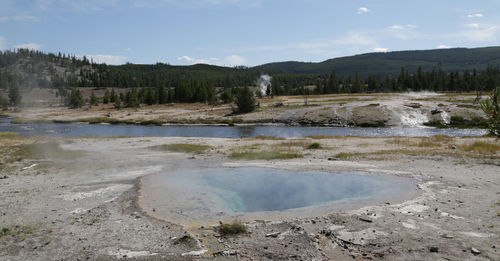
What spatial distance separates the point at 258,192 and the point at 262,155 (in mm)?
11539

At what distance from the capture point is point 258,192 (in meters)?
18.1

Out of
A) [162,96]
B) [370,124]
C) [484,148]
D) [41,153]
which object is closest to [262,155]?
[484,148]

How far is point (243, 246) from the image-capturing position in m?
11.2

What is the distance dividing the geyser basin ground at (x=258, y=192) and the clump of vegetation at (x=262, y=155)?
5033 millimetres

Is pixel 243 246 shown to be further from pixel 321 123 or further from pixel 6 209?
pixel 321 123

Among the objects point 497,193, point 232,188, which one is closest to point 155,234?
point 232,188

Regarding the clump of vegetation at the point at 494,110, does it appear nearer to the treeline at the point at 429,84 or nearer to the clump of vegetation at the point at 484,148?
the clump of vegetation at the point at 484,148

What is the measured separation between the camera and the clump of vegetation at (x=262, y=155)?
28858 mm

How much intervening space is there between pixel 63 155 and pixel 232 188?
Result: 2080 centimetres

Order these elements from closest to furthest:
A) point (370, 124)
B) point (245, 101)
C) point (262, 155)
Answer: point (262, 155)
point (370, 124)
point (245, 101)

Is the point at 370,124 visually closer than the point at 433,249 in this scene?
No

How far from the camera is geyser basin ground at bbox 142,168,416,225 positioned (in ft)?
48.8

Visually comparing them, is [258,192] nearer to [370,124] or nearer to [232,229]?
[232,229]

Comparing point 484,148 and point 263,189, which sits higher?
point 484,148
